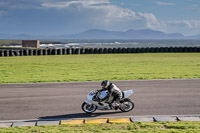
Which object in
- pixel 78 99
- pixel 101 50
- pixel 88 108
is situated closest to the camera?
pixel 88 108

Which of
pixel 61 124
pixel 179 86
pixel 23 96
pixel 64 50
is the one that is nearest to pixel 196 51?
pixel 64 50

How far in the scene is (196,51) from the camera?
161ft

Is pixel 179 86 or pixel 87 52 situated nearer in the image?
pixel 179 86

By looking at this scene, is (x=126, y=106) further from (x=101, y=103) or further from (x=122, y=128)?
(x=122, y=128)

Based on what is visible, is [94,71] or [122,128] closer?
[122,128]

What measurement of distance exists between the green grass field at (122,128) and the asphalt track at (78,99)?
4.20 feet

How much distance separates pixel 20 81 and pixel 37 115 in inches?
334

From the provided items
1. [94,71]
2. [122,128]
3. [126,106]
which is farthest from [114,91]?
[94,71]

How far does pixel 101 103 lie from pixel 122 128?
6.68ft

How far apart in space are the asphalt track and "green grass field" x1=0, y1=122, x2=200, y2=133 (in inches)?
50.4

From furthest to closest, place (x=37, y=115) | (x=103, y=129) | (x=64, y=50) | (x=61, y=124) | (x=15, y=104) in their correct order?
(x=64, y=50) → (x=15, y=104) → (x=37, y=115) → (x=61, y=124) → (x=103, y=129)

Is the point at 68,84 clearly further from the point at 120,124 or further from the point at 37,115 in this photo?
the point at 120,124

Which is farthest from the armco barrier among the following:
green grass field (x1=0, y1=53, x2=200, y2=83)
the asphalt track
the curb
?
the curb

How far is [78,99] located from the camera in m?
13.1
